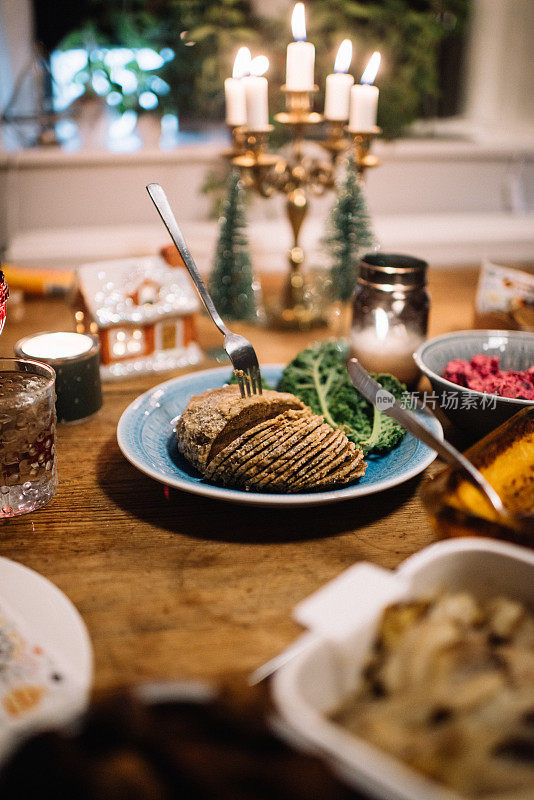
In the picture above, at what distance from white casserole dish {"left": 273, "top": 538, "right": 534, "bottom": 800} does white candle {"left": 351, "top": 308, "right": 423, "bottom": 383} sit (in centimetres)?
89

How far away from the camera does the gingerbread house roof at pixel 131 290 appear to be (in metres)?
1.66

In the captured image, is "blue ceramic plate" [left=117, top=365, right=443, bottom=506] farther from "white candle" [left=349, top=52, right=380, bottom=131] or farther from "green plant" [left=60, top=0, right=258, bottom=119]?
"green plant" [left=60, top=0, right=258, bottom=119]

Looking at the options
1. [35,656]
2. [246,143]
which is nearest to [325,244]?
[246,143]

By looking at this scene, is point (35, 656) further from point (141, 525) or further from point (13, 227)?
point (13, 227)

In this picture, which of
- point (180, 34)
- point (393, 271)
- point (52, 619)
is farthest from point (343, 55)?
point (180, 34)

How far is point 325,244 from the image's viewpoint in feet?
6.61

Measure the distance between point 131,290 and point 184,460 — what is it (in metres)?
0.64

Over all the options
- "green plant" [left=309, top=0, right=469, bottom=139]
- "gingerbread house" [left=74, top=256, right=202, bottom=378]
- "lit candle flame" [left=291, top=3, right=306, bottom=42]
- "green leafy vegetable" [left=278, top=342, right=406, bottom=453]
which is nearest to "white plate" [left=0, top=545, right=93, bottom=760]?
"green leafy vegetable" [left=278, top=342, right=406, bottom=453]

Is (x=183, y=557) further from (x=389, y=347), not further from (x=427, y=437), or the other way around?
(x=389, y=347)

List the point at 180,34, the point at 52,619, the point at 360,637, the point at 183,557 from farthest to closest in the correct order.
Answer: the point at 180,34
the point at 183,557
the point at 52,619
the point at 360,637

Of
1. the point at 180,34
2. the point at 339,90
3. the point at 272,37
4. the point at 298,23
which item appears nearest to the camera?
the point at 298,23

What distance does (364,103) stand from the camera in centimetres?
191

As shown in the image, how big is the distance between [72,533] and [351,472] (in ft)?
1.61

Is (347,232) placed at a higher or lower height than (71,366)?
higher
